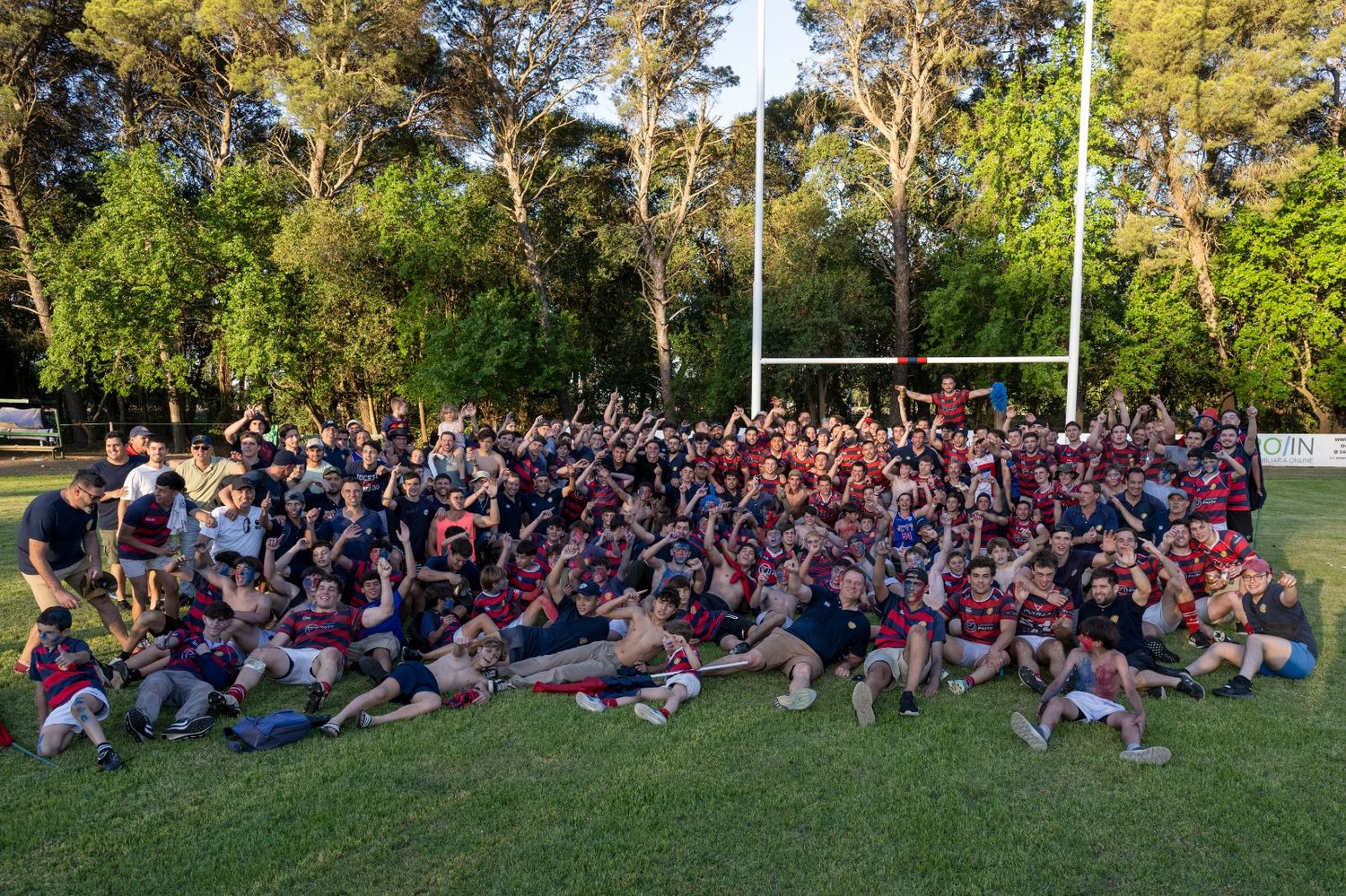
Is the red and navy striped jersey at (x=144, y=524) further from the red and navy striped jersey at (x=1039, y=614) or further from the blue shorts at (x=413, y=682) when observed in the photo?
the red and navy striped jersey at (x=1039, y=614)

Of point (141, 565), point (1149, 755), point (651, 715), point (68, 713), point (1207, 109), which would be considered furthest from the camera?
point (1207, 109)

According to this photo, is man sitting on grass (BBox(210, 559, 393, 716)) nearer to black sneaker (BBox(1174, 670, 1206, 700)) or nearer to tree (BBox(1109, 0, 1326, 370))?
black sneaker (BBox(1174, 670, 1206, 700))

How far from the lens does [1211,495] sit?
29.3 feet

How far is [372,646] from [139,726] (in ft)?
5.34

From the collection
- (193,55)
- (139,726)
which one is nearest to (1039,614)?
(139,726)

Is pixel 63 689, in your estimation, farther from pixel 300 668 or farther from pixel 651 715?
pixel 651 715

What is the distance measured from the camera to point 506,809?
167 inches

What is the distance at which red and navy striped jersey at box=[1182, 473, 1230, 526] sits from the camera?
8.91 meters

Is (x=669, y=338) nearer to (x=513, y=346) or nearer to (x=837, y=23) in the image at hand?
(x=513, y=346)

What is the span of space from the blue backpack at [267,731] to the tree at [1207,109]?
2376 centimetres

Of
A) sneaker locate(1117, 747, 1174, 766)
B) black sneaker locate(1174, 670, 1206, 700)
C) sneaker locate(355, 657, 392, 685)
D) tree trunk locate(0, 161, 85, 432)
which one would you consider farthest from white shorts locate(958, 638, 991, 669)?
tree trunk locate(0, 161, 85, 432)

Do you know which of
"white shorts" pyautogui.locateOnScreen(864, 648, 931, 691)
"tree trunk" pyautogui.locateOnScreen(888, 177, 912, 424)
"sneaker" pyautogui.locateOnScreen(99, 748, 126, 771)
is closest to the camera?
"sneaker" pyautogui.locateOnScreen(99, 748, 126, 771)

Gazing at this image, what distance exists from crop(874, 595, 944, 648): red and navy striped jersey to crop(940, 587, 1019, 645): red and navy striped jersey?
0.22 metres

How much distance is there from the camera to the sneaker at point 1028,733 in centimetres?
495
